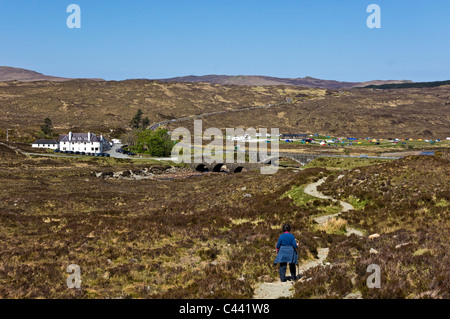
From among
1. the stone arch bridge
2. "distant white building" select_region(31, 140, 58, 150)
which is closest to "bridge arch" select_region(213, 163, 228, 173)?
the stone arch bridge

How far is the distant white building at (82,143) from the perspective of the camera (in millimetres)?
123062

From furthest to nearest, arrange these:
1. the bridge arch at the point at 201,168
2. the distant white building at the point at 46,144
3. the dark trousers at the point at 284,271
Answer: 1. the distant white building at the point at 46,144
2. the bridge arch at the point at 201,168
3. the dark trousers at the point at 284,271

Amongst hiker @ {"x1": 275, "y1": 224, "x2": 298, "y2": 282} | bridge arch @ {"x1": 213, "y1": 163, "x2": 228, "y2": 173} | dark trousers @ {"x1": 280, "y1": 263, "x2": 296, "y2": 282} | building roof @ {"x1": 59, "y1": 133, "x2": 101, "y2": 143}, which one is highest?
building roof @ {"x1": 59, "y1": 133, "x2": 101, "y2": 143}

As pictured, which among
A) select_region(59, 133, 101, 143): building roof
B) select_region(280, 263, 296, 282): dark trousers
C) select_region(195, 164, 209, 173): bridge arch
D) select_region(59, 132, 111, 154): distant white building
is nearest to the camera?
select_region(280, 263, 296, 282): dark trousers

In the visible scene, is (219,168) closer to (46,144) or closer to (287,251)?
(46,144)

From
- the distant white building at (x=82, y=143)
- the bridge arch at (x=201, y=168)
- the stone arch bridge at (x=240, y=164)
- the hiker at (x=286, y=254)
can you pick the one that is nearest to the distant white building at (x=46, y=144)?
the distant white building at (x=82, y=143)

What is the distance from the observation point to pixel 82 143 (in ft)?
408

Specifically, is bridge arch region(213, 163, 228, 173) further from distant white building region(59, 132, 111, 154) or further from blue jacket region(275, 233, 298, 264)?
blue jacket region(275, 233, 298, 264)

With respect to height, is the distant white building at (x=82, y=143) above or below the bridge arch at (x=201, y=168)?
above

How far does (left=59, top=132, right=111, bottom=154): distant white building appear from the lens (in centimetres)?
12306

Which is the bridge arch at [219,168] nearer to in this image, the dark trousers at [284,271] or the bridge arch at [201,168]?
the bridge arch at [201,168]

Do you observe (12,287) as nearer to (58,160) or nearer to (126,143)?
(58,160)

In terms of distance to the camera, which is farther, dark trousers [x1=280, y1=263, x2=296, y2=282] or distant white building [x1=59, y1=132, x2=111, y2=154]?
distant white building [x1=59, y1=132, x2=111, y2=154]
